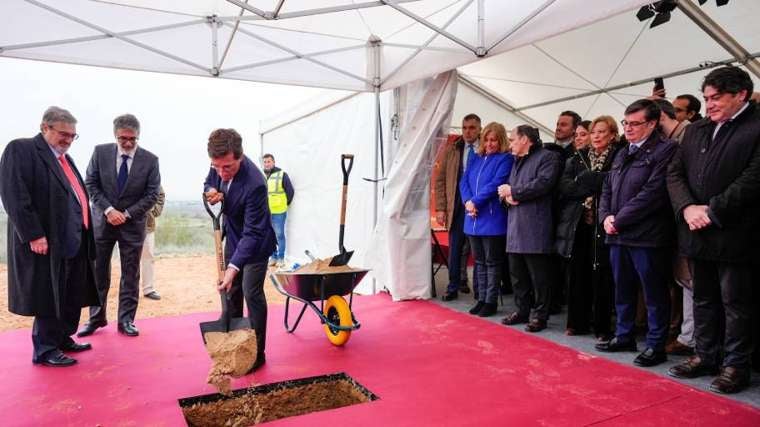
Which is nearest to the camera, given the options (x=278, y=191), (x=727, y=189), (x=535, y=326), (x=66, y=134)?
(x=727, y=189)

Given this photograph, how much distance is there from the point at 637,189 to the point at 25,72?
9.50m

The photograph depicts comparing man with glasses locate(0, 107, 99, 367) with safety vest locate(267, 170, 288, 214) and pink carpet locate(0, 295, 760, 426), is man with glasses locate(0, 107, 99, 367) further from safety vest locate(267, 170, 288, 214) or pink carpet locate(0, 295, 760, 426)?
safety vest locate(267, 170, 288, 214)

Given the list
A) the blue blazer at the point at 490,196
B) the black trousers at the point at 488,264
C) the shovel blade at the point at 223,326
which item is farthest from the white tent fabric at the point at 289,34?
the shovel blade at the point at 223,326

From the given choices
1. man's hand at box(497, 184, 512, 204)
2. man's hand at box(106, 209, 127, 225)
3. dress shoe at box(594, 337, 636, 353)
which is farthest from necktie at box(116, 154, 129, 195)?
dress shoe at box(594, 337, 636, 353)

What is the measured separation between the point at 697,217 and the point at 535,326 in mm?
1330

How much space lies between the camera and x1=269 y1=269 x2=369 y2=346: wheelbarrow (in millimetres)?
2867

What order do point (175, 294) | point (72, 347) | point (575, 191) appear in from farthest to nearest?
point (175, 294)
point (575, 191)
point (72, 347)

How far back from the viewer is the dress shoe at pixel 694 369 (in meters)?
2.39

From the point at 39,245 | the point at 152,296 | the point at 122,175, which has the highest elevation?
the point at 122,175

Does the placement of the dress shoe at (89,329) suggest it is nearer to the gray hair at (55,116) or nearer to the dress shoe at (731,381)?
the gray hair at (55,116)

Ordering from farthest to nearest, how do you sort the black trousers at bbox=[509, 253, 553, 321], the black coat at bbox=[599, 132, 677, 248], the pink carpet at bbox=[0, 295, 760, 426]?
the black trousers at bbox=[509, 253, 553, 321], the black coat at bbox=[599, 132, 677, 248], the pink carpet at bbox=[0, 295, 760, 426]

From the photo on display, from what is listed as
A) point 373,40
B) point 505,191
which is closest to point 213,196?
point 505,191

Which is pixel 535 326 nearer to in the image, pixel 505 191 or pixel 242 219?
pixel 505 191

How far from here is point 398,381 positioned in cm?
244
